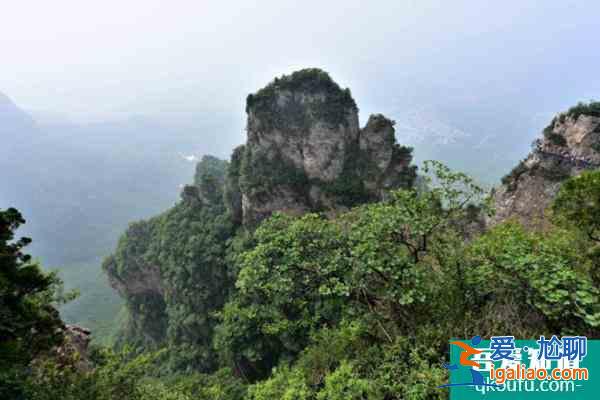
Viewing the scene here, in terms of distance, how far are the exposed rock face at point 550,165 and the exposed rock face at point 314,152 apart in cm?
961

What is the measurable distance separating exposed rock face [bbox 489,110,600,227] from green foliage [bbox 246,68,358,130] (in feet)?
45.0

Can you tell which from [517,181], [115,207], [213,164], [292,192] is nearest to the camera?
[517,181]

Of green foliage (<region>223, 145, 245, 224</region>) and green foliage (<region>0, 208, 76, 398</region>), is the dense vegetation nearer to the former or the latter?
green foliage (<region>0, 208, 76, 398</region>)

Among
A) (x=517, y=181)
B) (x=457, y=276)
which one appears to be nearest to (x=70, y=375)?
(x=457, y=276)

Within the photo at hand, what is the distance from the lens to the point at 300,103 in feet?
91.5

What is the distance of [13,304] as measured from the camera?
6.61m

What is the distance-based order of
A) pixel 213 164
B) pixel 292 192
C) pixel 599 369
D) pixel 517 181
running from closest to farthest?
pixel 599 369
pixel 517 181
pixel 292 192
pixel 213 164

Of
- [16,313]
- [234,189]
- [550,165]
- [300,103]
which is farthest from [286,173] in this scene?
[16,313]

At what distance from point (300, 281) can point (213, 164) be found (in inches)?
1714

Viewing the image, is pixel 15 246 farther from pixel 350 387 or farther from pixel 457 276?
pixel 457 276

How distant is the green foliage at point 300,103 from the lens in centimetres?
2734

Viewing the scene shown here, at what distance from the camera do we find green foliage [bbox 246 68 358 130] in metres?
27.3

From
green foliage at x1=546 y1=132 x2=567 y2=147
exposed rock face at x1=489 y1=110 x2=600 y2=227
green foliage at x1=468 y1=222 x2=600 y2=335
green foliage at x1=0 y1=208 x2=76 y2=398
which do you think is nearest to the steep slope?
exposed rock face at x1=489 y1=110 x2=600 y2=227

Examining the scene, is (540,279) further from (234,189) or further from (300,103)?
(234,189)
